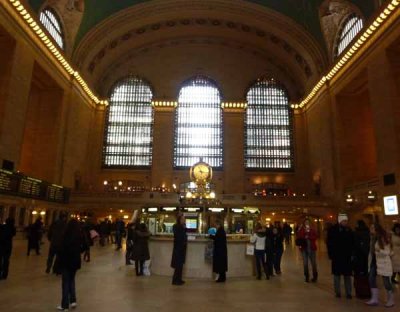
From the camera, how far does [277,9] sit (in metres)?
24.1

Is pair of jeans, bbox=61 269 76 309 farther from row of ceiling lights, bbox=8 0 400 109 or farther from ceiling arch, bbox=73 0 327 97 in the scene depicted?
ceiling arch, bbox=73 0 327 97

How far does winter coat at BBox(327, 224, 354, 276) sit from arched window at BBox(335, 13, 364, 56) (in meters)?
17.8

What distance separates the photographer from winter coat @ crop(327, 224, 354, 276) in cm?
543

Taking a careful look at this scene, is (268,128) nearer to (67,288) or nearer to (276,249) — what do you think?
(276,249)

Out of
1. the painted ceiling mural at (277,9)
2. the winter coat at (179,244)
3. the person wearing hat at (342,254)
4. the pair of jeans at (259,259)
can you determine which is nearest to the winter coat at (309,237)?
the pair of jeans at (259,259)

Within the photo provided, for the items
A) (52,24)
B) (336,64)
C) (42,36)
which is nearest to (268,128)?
(336,64)

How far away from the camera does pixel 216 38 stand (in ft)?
99.3

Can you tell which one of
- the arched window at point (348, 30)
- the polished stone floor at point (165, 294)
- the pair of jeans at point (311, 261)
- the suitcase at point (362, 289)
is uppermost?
the arched window at point (348, 30)

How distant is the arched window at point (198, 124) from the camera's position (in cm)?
2997

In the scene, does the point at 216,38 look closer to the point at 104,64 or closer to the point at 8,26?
the point at 104,64

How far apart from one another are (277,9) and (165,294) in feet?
76.8

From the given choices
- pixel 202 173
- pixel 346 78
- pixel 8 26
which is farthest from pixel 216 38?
pixel 202 173

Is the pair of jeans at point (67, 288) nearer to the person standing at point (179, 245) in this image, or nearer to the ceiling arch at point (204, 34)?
the person standing at point (179, 245)

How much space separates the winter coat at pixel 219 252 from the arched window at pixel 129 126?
23163mm
